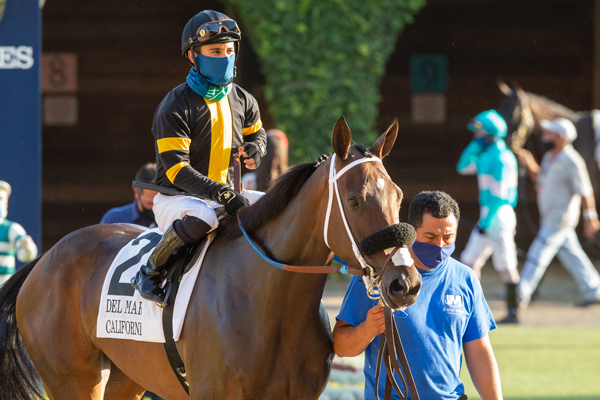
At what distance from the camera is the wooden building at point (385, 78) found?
1178 cm

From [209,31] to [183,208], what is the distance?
0.77 meters

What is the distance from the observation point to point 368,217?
250 cm

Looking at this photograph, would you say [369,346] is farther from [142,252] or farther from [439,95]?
[439,95]

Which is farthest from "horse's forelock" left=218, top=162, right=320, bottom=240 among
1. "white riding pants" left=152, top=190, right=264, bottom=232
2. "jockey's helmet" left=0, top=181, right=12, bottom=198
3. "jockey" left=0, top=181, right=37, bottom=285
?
"jockey's helmet" left=0, top=181, right=12, bottom=198

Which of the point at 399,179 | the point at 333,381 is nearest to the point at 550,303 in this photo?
the point at 399,179

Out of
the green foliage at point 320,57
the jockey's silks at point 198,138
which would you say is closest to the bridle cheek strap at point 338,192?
the jockey's silks at point 198,138

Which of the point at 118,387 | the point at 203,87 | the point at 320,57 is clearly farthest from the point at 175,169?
the point at 320,57

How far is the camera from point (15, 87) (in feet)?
17.1

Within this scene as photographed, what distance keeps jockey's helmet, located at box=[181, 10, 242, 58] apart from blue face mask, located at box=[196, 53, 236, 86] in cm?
7

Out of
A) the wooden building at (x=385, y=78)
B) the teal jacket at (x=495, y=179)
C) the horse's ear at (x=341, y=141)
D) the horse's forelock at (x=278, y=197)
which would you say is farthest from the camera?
the wooden building at (x=385, y=78)

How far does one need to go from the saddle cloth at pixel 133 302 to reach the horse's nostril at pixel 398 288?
991 millimetres

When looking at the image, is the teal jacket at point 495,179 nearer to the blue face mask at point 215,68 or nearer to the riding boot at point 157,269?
the blue face mask at point 215,68

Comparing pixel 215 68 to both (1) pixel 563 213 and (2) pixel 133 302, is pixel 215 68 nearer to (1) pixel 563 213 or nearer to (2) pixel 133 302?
(2) pixel 133 302

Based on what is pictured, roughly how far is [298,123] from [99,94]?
4.15m
